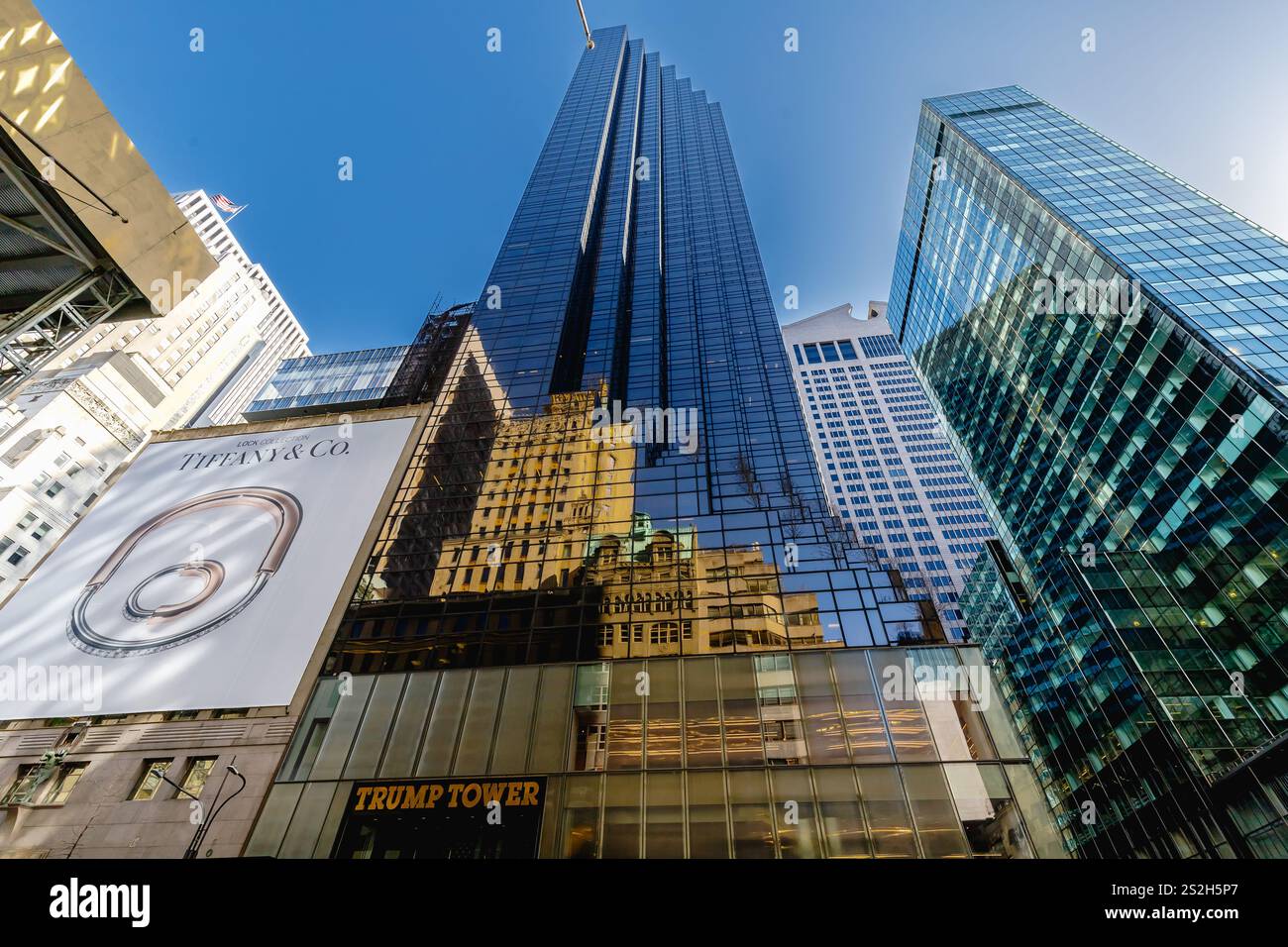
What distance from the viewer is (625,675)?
76.3 feet

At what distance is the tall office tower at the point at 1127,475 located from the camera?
121ft

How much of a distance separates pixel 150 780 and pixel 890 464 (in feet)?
349

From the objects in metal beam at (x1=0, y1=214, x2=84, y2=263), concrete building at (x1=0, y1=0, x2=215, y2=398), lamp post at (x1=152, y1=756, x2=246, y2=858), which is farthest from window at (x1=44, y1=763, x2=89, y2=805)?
metal beam at (x1=0, y1=214, x2=84, y2=263)

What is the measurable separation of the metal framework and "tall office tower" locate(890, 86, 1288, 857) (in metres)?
54.5

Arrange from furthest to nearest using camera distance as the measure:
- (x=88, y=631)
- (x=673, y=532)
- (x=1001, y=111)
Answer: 1. (x=1001, y=111)
2. (x=673, y=532)
3. (x=88, y=631)

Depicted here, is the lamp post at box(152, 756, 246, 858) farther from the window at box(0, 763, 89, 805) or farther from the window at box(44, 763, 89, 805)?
the window at box(0, 763, 89, 805)

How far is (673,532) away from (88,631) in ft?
86.8

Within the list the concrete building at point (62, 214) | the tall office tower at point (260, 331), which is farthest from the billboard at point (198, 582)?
the tall office tower at point (260, 331)

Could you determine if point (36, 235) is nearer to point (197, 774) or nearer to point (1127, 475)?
point (197, 774)

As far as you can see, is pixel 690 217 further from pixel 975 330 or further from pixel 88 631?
pixel 88 631

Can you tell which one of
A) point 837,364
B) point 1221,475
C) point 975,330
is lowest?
point 1221,475

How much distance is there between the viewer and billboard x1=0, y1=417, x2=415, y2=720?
2322 cm
